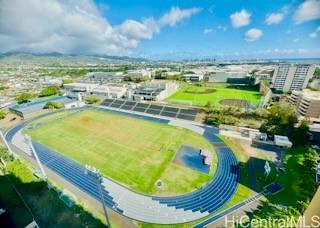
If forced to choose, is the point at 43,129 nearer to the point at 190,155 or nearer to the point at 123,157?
the point at 123,157

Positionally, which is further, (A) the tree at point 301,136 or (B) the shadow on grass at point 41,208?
(A) the tree at point 301,136

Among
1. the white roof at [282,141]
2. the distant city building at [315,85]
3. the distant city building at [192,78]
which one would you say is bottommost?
the white roof at [282,141]

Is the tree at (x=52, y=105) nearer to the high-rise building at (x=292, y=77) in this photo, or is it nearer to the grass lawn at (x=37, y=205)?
the grass lawn at (x=37, y=205)

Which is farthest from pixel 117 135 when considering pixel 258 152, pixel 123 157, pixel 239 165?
pixel 258 152

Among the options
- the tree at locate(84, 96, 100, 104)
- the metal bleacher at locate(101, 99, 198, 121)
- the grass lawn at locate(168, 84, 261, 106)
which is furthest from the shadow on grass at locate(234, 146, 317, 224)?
the tree at locate(84, 96, 100, 104)

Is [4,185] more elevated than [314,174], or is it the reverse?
[314,174]

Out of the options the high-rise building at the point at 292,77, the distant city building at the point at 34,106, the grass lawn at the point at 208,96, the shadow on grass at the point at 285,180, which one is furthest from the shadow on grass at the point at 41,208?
the high-rise building at the point at 292,77

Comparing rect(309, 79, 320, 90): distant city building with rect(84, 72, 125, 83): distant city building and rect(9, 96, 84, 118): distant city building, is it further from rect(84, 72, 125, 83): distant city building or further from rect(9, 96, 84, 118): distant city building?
rect(84, 72, 125, 83): distant city building
